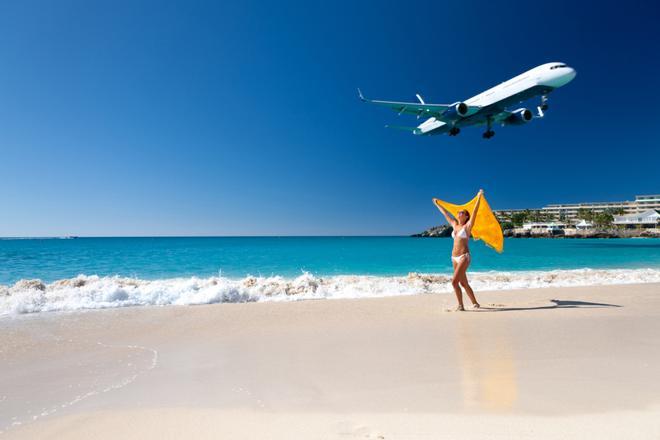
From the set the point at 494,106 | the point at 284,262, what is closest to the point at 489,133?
the point at 494,106

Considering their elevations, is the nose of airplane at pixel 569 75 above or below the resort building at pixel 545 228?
above

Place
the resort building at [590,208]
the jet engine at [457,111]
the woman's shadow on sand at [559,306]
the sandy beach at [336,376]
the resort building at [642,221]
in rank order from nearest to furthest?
the sandy beach at [336,376], the woman's shadow on sand at [559,306], the jet engine at [457,111], the resort building at [642,221], the resort building at [590,208]

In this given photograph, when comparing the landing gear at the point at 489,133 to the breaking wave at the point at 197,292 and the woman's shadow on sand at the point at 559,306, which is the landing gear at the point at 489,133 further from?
the woman's shadow on sand at the point at 559,306

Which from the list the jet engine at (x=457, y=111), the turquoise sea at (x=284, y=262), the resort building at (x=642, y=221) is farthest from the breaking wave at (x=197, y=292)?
the resort building at (x=642, y=221)

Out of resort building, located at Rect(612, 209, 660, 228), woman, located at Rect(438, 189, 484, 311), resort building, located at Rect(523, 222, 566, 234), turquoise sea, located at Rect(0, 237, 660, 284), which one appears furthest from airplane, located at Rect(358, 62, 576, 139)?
resort building, located at Rect(612, 209, 660, 228)

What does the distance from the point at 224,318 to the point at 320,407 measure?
182 inches

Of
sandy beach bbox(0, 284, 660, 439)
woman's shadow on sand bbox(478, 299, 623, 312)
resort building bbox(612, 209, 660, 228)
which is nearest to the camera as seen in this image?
sandy beach bbox(0, 284, 660, 439)

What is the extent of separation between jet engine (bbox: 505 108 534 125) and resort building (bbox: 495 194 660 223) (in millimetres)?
156534

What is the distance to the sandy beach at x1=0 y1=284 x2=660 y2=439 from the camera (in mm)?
2725

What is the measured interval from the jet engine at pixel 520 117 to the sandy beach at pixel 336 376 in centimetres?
1774

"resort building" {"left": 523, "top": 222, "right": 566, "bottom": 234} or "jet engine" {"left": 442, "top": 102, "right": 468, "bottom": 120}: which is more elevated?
"jet engine" {"left": 442, "top": 102, "right": 468, "bottom": 120}

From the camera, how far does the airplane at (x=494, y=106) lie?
1842cm

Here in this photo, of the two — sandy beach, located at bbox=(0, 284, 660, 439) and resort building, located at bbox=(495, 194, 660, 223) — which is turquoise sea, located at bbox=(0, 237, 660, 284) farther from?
resort building, located at bbox=(495, 194, 660, 223)

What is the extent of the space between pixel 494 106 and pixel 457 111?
7.54ft
